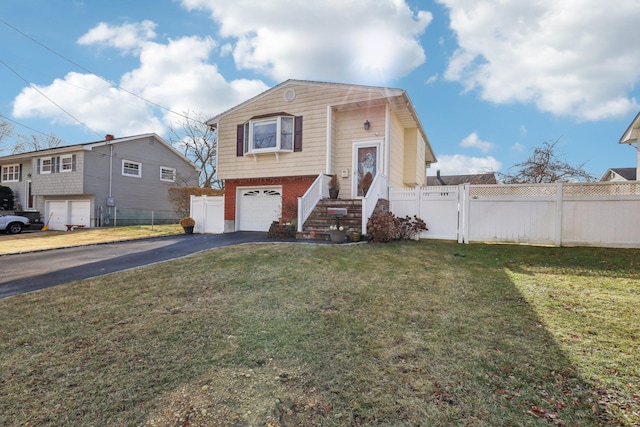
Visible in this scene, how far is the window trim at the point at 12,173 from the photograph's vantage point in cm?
2442

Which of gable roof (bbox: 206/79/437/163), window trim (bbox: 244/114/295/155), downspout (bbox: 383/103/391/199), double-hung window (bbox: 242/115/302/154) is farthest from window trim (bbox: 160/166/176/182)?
downspout (bbox: 383/103/391/199)

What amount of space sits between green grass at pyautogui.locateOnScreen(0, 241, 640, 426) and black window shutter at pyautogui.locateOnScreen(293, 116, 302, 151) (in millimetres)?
7793

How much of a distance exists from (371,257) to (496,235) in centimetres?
463

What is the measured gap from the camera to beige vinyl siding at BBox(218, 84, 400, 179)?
1213 cm

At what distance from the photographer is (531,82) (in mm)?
12156

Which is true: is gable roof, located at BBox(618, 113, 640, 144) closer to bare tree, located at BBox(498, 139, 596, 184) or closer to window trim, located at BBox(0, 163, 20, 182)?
bare tree, located at BBox(498, 139, 596, 184)

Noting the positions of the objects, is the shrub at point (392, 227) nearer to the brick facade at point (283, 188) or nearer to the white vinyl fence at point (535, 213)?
the white vinyl fence at point (535, 213)

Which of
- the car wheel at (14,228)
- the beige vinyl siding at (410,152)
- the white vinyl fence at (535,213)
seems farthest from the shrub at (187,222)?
the car wheel at (14,228)

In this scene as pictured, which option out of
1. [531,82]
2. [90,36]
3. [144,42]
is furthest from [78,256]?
[531,82]

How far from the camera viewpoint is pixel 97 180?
20.2 metres

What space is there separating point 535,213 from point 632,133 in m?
7.86

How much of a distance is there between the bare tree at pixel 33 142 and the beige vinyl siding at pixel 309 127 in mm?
30239

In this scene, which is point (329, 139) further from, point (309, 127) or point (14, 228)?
point (14, 228)

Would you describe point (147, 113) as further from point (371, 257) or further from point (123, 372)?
point (123, 372)
